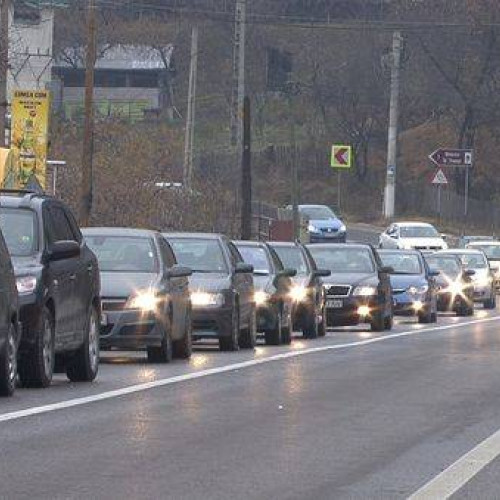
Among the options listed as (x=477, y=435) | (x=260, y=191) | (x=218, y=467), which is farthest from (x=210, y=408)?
(x=260, y=191)

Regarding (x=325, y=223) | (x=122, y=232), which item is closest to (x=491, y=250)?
(x=325, y=223)

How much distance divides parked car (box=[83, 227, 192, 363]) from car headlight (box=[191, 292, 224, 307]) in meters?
1.24

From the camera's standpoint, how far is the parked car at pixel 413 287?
41406 mm

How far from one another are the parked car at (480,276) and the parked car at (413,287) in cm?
722

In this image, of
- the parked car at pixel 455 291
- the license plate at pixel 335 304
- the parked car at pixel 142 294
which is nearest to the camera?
the parked car at pixel 142 294

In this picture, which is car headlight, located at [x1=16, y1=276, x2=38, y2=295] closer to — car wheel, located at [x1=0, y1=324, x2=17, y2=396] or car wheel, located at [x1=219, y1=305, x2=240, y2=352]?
car wheel, located at [x1=0, y1=324, x2=17, y2=396]

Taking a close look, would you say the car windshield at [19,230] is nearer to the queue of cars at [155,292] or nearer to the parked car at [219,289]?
the queue of cars at [155,292]

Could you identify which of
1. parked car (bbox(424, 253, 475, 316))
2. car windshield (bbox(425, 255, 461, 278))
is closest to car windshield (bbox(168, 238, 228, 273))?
parked car (bbox(424, 253, 475, 316))

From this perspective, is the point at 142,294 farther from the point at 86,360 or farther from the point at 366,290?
the point at 366,290

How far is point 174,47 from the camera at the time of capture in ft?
343

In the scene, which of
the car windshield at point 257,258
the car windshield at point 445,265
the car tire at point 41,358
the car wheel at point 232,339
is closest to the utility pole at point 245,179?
the car windshield at point 445,265

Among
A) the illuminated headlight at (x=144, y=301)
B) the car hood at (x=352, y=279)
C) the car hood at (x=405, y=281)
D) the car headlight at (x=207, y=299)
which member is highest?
the illuminated headlight at (x=144, y=301)

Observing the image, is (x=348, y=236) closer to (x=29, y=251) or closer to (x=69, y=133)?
(x=69, y=133)

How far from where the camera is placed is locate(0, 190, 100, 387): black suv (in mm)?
18578
